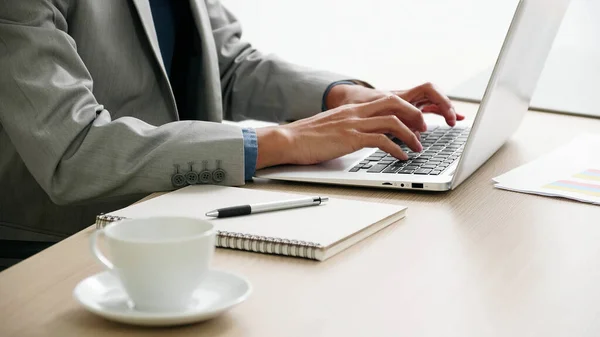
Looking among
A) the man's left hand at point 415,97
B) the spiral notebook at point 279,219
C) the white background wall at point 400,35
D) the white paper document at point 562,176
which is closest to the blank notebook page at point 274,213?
the spiral notebook at point 279,219

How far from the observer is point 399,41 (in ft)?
8.05

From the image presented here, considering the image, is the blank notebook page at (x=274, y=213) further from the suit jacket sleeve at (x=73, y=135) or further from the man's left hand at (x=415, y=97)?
the man's left hand at (x=415, y=97)

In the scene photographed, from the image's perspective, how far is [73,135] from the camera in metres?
1.18

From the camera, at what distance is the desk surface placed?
0.74m

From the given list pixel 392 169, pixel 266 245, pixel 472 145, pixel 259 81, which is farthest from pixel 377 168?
pixel 259 81

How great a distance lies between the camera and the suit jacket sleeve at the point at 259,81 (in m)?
1.67

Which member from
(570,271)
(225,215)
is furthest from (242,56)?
(570,271)

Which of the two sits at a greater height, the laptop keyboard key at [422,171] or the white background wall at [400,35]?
the laptop keyboard key at [422,171]

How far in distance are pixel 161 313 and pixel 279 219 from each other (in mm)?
297

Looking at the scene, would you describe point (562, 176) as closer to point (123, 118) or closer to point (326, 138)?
point (326, 138)

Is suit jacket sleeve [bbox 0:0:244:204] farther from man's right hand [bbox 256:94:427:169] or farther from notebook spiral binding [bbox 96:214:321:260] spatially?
notebook spiral binding [bbox 96:214:321:260]

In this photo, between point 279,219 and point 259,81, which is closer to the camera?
point 279,219

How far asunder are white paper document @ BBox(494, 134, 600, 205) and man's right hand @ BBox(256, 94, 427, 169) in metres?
0.16

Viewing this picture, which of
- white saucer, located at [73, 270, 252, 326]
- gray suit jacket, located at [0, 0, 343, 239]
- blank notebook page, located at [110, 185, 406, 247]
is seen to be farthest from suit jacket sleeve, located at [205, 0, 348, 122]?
white saucer, located at [73, 270, 252, 326]
